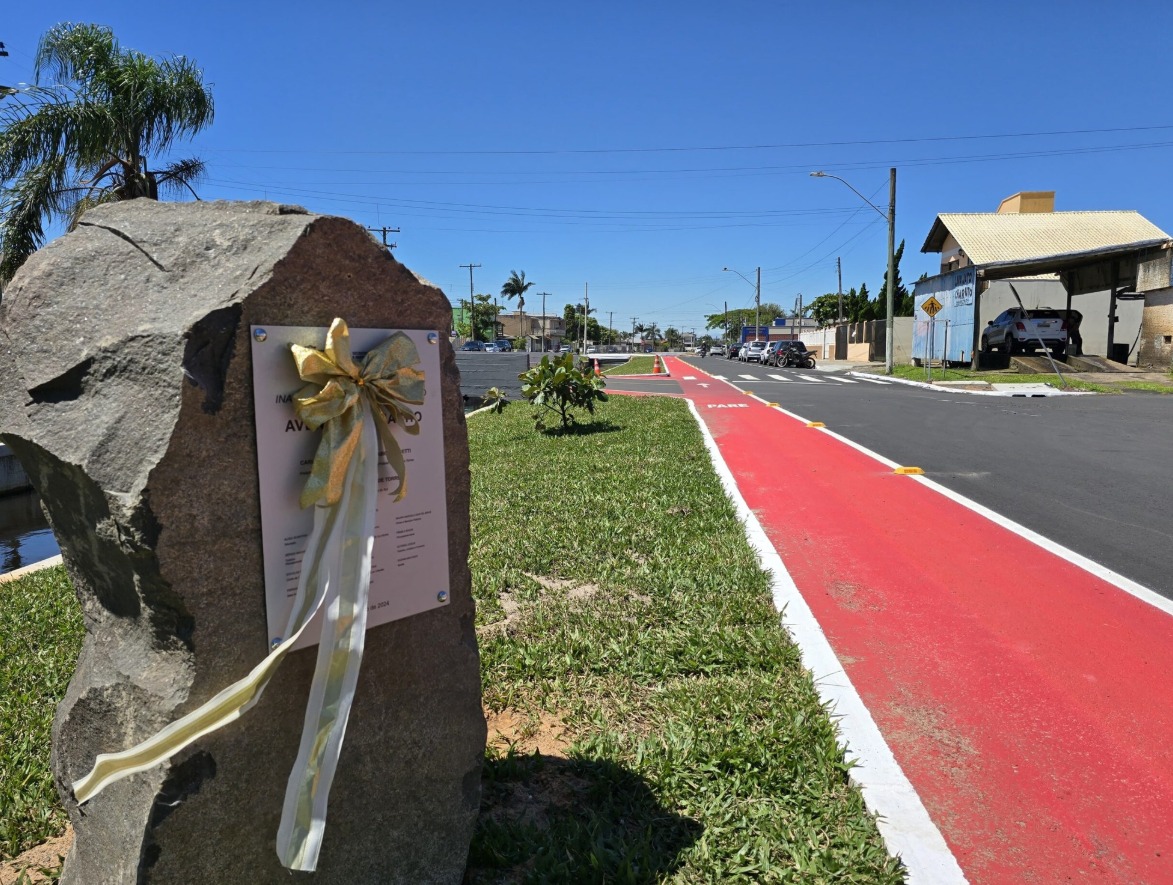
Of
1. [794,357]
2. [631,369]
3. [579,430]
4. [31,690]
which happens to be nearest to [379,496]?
[31,690]

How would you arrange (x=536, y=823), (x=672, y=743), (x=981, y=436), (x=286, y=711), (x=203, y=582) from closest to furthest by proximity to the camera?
(x=203, y=582) → (x=286, y=711) → (x=536, y=823) → (x=672, y=743) → (x=981, y=436)

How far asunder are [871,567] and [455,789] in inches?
161

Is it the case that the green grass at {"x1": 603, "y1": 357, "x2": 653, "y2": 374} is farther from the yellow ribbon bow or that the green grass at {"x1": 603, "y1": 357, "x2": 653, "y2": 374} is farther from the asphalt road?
the yellow ribbon bow

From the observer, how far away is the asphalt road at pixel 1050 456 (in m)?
6.64

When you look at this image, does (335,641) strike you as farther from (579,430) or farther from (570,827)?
(579,430)

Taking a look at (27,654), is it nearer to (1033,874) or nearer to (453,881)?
(453,881)

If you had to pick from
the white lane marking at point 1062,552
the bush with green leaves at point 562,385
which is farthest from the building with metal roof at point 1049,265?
the white lane marking at point 1062,552

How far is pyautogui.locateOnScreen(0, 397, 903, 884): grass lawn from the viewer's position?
2729mm

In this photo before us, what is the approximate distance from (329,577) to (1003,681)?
333 centimetres

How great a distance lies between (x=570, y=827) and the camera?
9.26ft

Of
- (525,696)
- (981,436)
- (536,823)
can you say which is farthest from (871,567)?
(981,436)

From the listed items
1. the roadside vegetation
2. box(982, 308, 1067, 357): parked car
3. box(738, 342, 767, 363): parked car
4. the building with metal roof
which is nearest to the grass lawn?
the roadside vegetation

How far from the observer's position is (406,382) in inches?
86.9

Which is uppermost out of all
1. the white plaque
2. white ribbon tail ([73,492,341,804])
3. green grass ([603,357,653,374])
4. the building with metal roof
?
the building with metal roof
